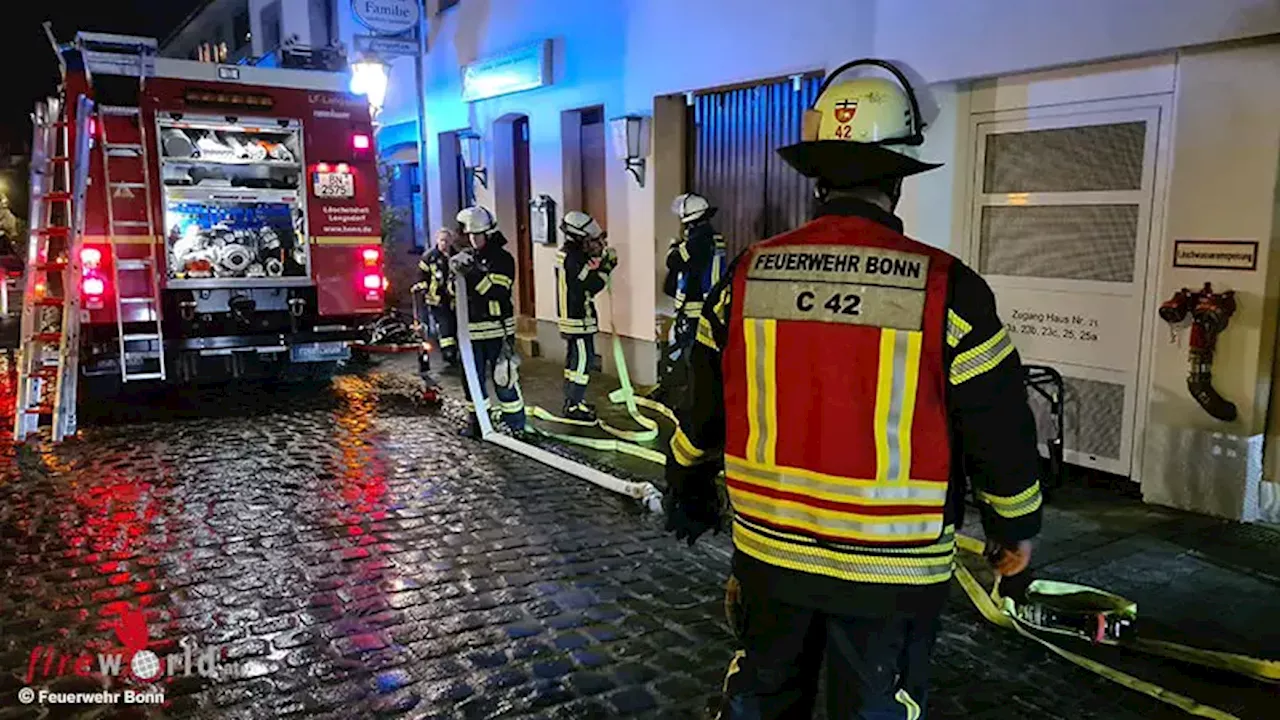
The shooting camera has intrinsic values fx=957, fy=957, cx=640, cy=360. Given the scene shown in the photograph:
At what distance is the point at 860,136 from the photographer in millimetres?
2459

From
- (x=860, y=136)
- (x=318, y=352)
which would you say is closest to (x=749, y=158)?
(x=318, y=352)

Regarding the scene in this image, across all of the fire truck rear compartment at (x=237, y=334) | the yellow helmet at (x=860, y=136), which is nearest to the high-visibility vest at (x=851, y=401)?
the yellow helmet at (x=860, y=136)

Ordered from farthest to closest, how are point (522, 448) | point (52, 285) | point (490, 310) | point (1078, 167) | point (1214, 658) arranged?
point (52, 285)
point (490, 310)
point (522, 448)
point (1078, 167)
point (1214, 658)

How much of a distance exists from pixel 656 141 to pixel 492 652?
6.75 m

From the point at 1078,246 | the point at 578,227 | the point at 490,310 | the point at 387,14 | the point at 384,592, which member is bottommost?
the point at 384,592

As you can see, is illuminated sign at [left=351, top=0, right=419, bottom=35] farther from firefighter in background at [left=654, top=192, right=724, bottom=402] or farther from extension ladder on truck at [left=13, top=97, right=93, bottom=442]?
firefighter in background at [left=654, top=192, right=724, bottom=402]

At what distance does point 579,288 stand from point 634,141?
92.5 inches

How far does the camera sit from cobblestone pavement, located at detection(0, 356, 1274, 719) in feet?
11.7

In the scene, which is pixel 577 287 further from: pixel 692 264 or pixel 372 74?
pixel 372 74

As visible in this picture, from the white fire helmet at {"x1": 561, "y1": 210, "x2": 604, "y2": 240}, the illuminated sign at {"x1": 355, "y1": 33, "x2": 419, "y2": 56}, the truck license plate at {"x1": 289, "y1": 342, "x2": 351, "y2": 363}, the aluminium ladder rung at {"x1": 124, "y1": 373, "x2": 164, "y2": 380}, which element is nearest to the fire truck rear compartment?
the truck license plate at {"x1": 289, "y1": 342, "x2": 351, "y2": 363}

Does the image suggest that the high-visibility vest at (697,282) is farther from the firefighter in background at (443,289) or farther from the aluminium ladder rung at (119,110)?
the aluminium ladder rung at (119,110)

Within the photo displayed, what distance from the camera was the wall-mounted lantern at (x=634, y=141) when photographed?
31.7 feet

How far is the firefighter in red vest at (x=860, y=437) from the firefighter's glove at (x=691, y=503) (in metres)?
0.24

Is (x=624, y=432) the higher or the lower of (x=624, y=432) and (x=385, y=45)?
the lower
